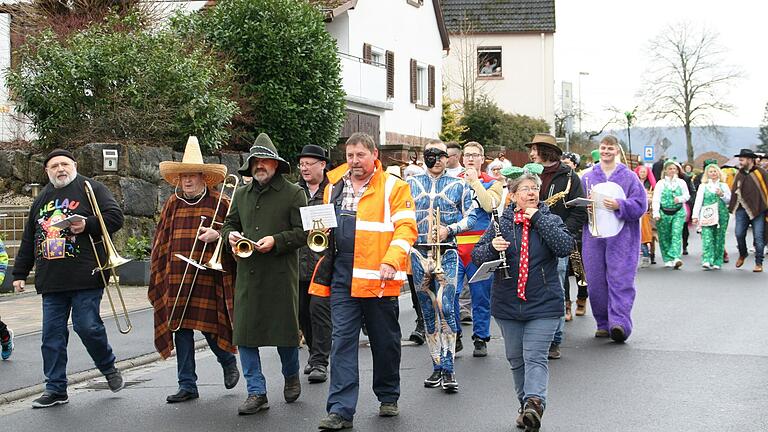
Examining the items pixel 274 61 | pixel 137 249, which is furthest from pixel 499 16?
pixel 137 249

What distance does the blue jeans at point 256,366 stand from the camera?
8.16m

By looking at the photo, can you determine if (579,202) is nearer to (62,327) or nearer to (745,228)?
(62,327)

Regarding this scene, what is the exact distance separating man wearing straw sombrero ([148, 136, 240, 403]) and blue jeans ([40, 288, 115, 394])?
46cm

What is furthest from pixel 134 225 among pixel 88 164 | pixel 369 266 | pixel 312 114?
pixel 369 266

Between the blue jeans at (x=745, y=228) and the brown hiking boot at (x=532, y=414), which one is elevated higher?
the blue jeans at (x=745, y=228)

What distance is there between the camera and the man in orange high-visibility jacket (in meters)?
7.62

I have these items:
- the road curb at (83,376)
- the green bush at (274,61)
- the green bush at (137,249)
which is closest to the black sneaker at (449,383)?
the road curb at (83,376)

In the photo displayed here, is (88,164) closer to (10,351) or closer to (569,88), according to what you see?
(10,351)

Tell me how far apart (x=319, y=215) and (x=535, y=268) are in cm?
148

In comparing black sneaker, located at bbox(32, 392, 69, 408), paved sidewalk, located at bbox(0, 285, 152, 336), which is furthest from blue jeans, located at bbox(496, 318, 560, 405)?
paved sidewalk, located at bbox(0, 285, 152, 336)

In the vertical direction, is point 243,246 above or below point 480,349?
above

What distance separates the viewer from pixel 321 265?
25.8ft

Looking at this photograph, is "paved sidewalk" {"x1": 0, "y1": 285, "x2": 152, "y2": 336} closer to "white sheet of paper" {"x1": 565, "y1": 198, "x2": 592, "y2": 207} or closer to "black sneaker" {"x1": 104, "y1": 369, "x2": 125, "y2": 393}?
"black sneaker" {"x1": 104, "y1": 369, "x2": 125, "y2": 393}

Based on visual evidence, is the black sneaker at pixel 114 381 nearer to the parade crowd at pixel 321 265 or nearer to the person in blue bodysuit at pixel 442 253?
the parade crowd at pixel 321 265
